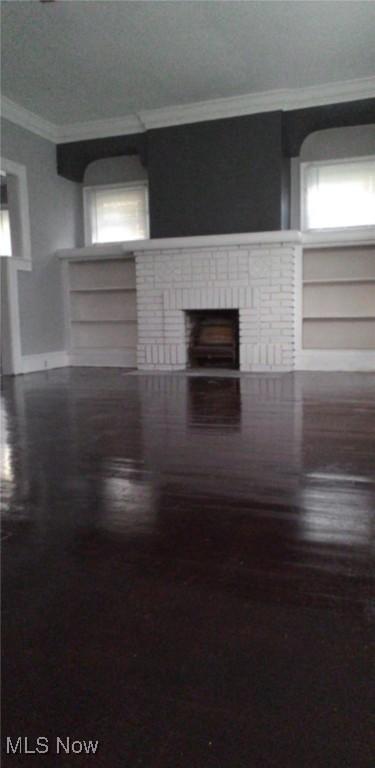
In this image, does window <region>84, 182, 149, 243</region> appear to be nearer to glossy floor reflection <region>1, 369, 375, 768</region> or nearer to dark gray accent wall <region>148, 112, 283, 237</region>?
dark gray accent wall <region>148, 112, 283, 237</region>

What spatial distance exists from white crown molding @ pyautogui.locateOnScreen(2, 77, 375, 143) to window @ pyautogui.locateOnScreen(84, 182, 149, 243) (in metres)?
0.74

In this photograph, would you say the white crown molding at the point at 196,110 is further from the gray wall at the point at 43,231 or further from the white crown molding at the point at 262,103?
the gray wall at the point at 43,231

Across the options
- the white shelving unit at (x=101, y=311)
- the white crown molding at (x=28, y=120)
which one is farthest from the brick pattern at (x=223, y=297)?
the white crown molding at (x=28, y=120)

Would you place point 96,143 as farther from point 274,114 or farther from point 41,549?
point 41,549

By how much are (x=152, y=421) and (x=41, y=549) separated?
1830mm

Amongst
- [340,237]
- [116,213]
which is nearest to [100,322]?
[116,213]

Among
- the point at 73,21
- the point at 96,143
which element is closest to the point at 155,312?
the point at 96,143

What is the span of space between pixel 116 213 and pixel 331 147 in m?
2.80

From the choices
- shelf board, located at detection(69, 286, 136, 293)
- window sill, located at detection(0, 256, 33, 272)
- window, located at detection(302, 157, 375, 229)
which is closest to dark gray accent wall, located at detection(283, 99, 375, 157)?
window, located at detection(302, 157, 375, 229)

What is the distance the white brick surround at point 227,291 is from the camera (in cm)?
590

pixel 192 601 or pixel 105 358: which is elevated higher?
pixel 105 358

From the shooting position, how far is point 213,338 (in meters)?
6.50

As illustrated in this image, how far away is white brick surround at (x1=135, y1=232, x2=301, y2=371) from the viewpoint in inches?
232

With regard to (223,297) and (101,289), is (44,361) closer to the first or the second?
(101,289)
